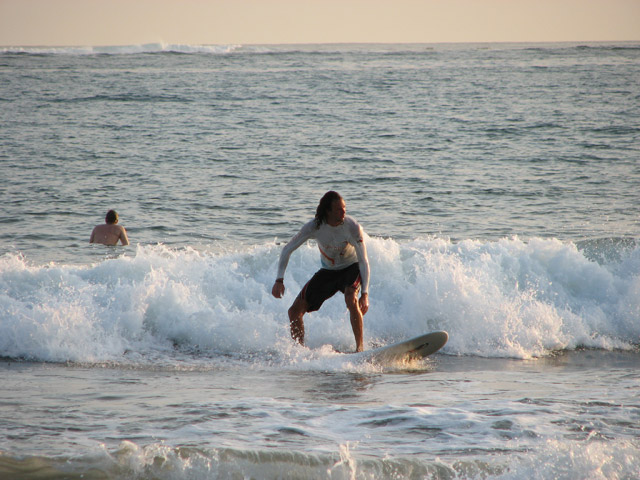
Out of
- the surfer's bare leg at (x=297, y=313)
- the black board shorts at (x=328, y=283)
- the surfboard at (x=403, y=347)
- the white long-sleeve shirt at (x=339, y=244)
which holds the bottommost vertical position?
the surfboard at (x=403, y=347)

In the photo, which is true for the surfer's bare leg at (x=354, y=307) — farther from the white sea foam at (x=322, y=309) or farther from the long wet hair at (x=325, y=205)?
the long wet hair at (x=325, y=205)

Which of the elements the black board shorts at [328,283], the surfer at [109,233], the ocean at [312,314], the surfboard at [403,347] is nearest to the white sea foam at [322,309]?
the ocean at [312,314]

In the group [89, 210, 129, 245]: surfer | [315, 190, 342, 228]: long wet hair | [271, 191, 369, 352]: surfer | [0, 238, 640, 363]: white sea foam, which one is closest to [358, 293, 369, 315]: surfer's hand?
[271, 191, 369, 352]: surfer

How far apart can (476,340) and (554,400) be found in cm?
263

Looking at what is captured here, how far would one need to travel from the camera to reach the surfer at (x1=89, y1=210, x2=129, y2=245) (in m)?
12.0

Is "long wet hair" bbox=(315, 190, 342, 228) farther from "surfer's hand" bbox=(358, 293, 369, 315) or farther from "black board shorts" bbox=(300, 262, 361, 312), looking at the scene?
"surfer's hand" bbox=(358, 293, 369, 315)

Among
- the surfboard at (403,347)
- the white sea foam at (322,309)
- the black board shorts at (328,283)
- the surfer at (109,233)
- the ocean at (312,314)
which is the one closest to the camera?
the ocean at (312,314)

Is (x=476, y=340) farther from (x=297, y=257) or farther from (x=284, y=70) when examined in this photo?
(x=284, y=70)

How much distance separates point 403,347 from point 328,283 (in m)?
1.02

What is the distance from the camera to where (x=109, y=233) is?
39.7 ft

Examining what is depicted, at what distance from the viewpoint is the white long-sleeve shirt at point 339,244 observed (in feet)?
21.8

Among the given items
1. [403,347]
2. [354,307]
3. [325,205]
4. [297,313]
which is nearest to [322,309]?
[297,313]

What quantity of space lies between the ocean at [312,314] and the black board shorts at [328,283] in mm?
657

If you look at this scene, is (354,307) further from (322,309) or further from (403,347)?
(322,309)
